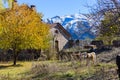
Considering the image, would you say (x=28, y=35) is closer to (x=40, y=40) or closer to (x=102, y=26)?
(x=40, y=40)

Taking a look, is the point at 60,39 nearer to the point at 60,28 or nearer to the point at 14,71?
the point at 60,28

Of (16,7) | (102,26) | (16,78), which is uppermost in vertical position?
(16,7)

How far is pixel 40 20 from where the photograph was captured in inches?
1788

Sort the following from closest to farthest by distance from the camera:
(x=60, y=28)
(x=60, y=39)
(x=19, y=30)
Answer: (x=19, y=30), (x=60, y=39), (x=60, y=28)

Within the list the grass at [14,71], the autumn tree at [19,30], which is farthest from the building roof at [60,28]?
the grass at [14,71]

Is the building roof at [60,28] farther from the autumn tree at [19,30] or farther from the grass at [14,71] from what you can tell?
the grass at [14,71]

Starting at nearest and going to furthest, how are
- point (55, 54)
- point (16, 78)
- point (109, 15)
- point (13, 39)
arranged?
point (109, 15) < point (16, 78) < point (13, 39) < point (55, 54)

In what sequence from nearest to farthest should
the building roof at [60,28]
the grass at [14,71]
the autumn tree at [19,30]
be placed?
the grass at [14,71] < the autumn tree at [19,30] < the building roof at [60,28]

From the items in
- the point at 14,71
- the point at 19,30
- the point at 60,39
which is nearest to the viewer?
the point at 14,71

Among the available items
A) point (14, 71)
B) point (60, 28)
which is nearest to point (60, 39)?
point (60, 28)

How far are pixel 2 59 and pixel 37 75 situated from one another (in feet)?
103

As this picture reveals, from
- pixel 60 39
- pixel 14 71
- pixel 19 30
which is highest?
pixel 60 39

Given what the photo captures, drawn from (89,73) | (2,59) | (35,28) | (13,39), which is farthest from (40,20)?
(89,73)

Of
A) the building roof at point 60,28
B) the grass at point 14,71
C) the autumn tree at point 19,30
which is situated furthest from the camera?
the building roof at point 60,28
